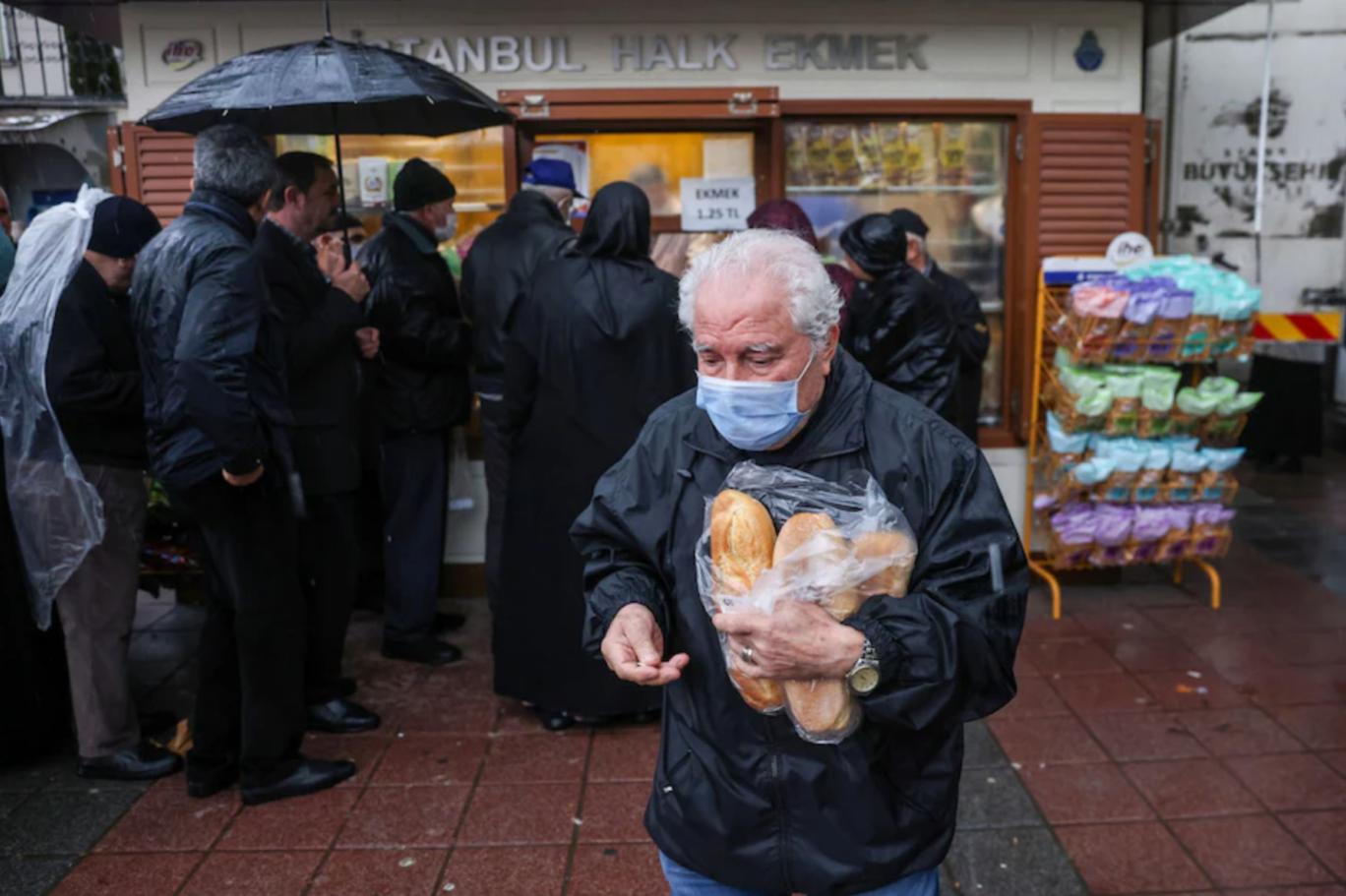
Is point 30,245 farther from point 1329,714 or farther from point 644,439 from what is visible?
point 1329,714

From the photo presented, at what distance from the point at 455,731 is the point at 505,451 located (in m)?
1.24

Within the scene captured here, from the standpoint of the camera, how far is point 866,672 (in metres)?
1.78

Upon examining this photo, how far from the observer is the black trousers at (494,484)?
5.14 metres

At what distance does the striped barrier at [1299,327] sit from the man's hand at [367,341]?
606 centimetres

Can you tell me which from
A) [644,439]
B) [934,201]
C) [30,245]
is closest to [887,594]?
[644,439]

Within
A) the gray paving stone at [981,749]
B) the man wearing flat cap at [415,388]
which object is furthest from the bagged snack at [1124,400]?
the man wearing flat cap at [415,388]

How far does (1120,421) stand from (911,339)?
1.25m

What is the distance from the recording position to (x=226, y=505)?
3.65 metres

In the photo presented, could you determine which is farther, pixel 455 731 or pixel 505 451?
pixel 505 451

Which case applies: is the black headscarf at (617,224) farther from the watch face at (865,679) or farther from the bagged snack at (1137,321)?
the watch face at (865,679)

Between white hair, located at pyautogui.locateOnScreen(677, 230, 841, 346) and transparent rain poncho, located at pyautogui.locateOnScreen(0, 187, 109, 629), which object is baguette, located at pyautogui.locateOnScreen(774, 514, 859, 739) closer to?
white hair, located at pyautogui.locateOnScreen(677, 230, 841, 346)

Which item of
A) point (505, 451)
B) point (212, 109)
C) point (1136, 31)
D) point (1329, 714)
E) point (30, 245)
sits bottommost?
point (1329, 714)

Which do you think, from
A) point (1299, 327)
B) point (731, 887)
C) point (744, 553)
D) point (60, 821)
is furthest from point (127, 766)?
point (1299, 327)

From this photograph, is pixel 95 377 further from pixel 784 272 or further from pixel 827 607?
pixel 827 607
